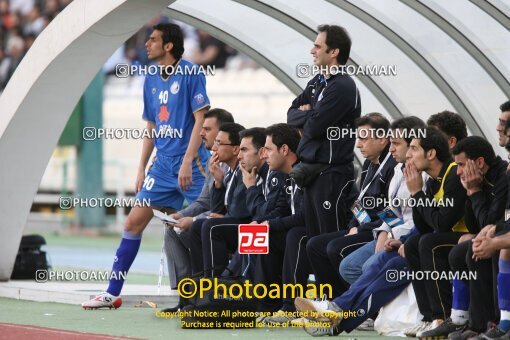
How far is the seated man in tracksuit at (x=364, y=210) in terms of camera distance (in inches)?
377

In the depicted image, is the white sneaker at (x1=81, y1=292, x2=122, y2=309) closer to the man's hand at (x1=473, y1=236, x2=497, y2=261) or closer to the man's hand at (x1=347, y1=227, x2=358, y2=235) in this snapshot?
the man's hand at (x1=347, y1=227, x2=358, y2=235)

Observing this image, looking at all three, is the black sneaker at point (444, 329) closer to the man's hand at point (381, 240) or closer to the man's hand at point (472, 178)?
the man's hand at point (472, 178)

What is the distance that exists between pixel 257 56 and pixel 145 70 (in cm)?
249

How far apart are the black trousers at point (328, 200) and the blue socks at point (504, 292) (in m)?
2.17

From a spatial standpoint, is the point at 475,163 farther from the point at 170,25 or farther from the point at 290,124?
the point at 170,25

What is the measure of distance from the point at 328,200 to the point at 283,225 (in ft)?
1.91

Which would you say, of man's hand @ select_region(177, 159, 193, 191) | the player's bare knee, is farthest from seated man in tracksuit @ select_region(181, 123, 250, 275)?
the player's bare knee

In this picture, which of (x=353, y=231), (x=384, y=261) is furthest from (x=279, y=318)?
(x=384, y=261)

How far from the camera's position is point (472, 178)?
27.2 feet

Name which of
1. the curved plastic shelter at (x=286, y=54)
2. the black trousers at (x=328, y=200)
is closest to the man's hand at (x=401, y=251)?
the black trousers at (x=328, y=200)

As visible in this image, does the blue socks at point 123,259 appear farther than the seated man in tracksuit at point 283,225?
Yes

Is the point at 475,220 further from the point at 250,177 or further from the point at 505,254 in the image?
the point at 250,177

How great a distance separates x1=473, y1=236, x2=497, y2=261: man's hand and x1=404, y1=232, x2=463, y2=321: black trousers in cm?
61

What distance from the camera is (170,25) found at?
441 inches
